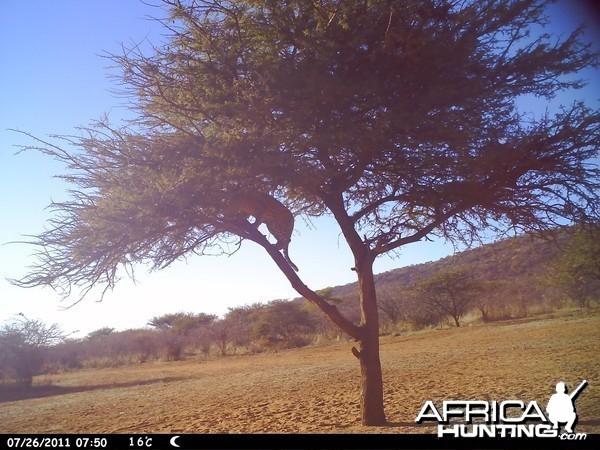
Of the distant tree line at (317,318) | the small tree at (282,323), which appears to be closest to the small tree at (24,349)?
the distant tree line at (317,318)

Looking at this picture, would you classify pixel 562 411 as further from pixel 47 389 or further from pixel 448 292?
pixel 448 292

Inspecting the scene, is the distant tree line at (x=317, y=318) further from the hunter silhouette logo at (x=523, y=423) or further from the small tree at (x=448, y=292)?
the hunter silhouette logo at (x=523, y=423)

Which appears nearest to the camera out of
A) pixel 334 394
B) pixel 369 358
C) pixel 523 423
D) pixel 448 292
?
pixel 523 423

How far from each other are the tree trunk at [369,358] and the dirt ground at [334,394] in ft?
1.04

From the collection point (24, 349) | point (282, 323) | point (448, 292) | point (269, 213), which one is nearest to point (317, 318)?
point (282, 323)

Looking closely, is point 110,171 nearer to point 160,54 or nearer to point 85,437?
point 160,54

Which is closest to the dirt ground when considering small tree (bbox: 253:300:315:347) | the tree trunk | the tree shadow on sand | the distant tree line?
the tree trunk

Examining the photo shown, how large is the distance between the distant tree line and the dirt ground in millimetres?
10538

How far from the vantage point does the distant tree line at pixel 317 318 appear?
2995 centimetres

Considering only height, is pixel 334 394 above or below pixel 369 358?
below

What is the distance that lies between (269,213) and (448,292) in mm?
28438

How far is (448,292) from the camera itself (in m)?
35.2

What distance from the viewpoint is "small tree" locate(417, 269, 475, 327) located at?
34.9 meters

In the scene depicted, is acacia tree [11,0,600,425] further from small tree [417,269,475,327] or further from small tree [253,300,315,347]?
small tree [253,300,315,347]
